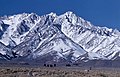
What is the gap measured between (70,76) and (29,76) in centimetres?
776

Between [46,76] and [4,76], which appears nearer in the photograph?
[4,76]

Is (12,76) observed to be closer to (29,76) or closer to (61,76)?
(29,76)

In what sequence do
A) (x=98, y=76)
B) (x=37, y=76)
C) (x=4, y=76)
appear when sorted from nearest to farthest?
(x=4, y=76), (x=37, y=76), (x=98, y=76)

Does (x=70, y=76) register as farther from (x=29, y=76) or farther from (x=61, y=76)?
(x=29, y=76)

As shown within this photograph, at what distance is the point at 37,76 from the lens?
2980 inches

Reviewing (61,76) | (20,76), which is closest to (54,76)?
(61,76)

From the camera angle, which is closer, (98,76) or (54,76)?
(54,76)

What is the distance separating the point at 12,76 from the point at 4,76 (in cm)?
212

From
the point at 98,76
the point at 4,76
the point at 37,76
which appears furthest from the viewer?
the point at 98,76

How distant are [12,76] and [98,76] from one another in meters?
17.1

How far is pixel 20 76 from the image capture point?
242 feet

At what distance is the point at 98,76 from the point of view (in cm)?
8119

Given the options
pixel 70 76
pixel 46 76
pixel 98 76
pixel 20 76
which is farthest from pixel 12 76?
pixel 98 76

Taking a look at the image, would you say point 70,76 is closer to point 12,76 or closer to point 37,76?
point 37,76
